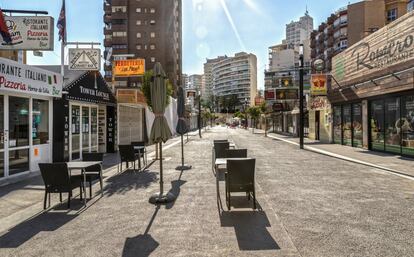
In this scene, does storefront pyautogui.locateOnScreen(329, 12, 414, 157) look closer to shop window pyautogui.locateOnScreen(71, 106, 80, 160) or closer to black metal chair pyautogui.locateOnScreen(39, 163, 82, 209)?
black metal chair pyautogui.locateOnScreen(39, 163, 82, 209)

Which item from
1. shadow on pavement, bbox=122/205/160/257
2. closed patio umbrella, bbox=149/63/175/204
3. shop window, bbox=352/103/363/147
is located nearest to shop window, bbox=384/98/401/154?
shop window, bbox=352/103/363/147

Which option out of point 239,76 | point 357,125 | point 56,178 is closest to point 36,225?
point 56,178

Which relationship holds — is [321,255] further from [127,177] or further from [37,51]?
[37,51]

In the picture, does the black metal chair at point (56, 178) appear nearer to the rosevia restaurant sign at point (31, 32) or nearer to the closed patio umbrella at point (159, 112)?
the closed patio umbrella at point (159, 112)

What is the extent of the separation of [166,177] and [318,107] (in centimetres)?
2205

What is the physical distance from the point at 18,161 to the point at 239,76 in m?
167

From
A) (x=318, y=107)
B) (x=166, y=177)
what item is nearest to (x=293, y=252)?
(x=166, y=177)

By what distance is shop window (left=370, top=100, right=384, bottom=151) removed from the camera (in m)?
18.2

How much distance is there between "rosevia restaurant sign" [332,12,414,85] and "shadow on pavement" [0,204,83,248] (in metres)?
15.0

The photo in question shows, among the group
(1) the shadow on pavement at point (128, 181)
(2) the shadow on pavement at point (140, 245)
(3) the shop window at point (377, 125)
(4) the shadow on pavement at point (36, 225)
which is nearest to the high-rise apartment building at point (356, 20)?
(3) the shop window at point (377, 125)

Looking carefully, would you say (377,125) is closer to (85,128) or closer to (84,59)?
(85,128)

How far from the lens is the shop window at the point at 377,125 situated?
717 inches

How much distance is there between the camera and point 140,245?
4727mm

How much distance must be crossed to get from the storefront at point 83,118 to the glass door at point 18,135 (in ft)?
4.93
